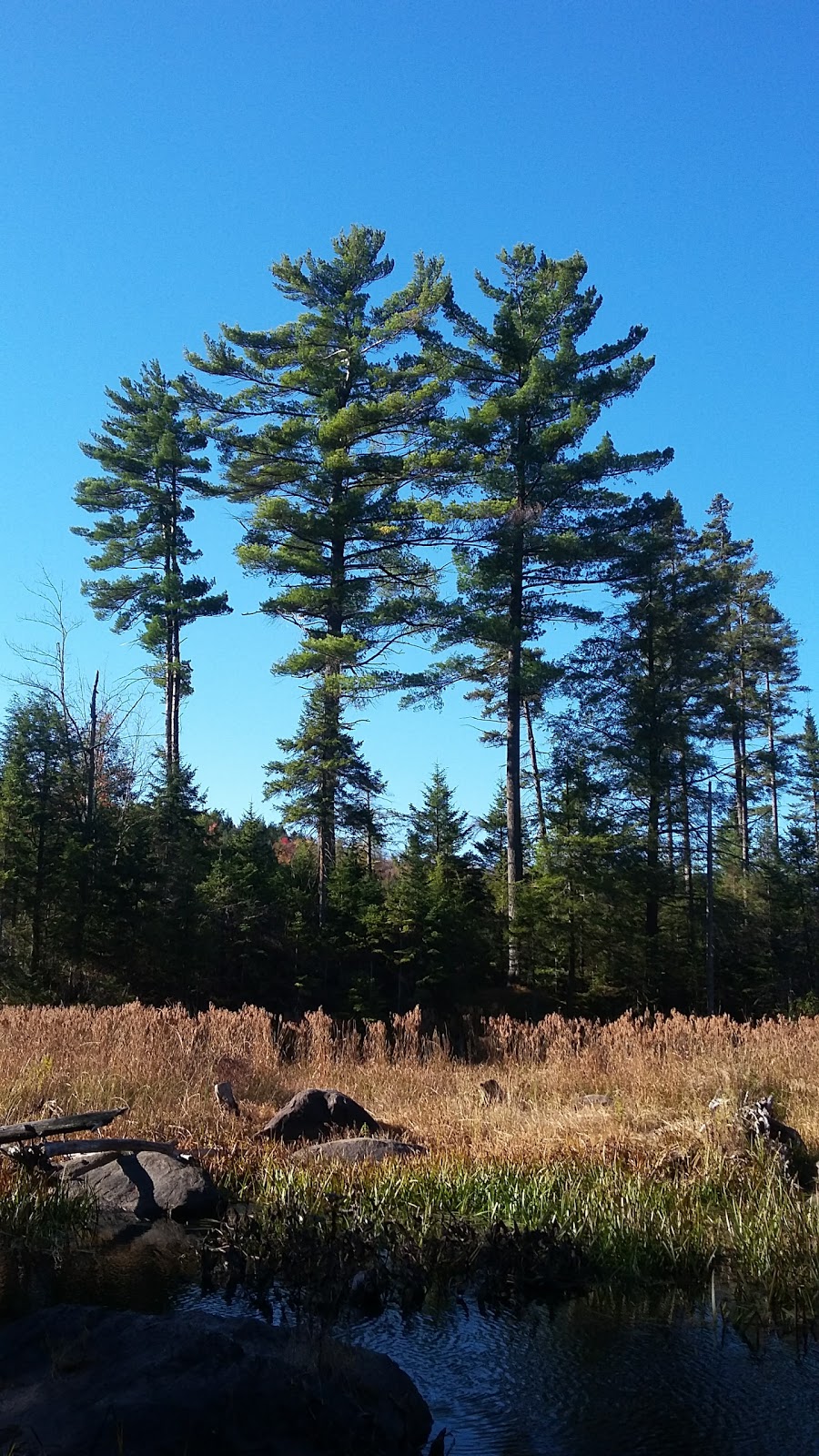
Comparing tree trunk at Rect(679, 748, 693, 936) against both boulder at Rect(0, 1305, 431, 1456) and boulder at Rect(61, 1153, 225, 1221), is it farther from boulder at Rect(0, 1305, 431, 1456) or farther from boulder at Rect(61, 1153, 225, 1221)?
boulder at Rect(0, 1305, 431, 1456)

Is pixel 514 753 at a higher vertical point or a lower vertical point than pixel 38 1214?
higher

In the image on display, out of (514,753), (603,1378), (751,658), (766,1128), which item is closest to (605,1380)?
(603,1378)

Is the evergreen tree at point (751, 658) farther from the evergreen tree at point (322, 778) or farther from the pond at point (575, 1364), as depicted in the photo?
the pond at point (575, 1364)

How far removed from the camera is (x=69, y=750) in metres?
20.1

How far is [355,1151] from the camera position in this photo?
300 inches

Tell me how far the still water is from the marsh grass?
619mm

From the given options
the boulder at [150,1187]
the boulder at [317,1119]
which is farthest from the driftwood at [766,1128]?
the boulder at [150,1187]

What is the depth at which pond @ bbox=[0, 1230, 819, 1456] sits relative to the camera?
3.81 m

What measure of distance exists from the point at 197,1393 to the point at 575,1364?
1814 mm

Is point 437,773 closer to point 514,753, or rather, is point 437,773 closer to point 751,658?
point 514,753

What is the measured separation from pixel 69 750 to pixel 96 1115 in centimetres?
1412

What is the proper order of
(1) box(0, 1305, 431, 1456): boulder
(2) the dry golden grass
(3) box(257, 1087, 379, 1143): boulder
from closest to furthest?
(1) box(0, 1305, 431, 1456): boulder
(2) the dry golden grass
(3) box(257, 1087, 379, 1143): boulder

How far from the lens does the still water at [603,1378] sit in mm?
3785

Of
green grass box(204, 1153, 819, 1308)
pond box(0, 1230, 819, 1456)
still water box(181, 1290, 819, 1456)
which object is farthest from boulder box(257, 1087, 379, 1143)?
still water box(181, 1290, 819, 1456)
